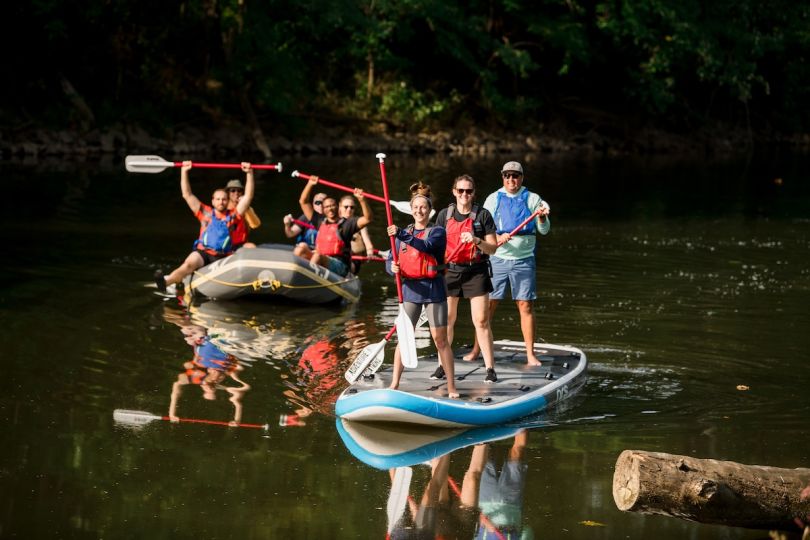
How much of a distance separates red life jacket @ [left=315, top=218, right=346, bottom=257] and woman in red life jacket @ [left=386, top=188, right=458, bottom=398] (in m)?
4.85

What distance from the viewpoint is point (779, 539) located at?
602cm

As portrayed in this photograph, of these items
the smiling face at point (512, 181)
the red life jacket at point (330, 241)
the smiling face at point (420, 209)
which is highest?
the smiling face at point (512, 181)

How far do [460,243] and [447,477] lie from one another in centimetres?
191

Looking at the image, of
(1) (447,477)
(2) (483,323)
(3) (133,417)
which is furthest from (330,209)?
(1) (447,477)

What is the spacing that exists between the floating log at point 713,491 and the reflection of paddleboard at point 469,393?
2.38 m

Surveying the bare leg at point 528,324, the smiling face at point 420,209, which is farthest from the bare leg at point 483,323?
the smiling face at point 420,209

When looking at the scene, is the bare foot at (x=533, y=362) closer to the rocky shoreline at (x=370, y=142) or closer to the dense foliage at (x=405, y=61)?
the rocky shoreline at (x=370, y=142)

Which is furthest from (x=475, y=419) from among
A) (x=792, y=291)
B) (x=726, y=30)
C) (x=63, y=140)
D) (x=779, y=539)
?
(x=726, y=30)

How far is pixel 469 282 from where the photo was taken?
9.03 meters

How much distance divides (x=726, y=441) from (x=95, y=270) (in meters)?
8.68

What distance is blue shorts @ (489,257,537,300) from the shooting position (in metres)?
9.60

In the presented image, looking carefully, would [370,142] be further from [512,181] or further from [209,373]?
[512,181]

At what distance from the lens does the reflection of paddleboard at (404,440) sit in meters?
7.99

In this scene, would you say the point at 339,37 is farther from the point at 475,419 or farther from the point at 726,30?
the point at 475,419
